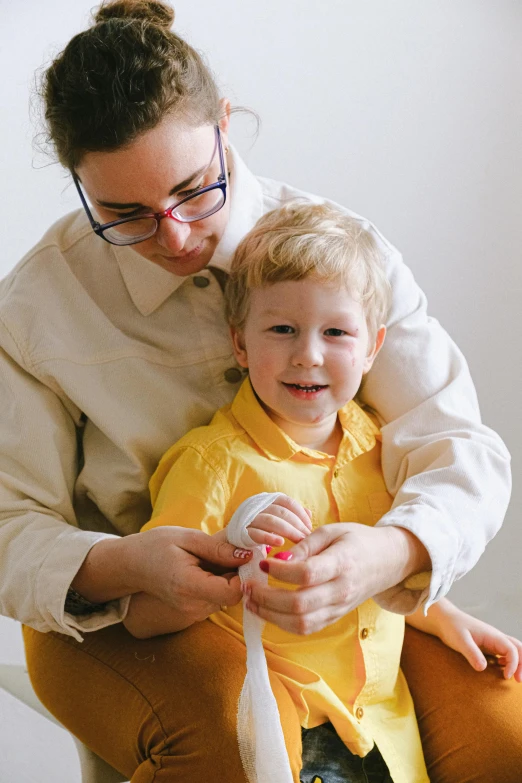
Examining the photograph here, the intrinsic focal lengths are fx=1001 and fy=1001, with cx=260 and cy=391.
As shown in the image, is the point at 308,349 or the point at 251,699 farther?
the point at 308,349

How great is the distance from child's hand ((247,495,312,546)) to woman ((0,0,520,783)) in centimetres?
5

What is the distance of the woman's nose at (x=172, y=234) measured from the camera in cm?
145

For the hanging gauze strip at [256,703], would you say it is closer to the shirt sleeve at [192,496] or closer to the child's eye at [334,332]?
the shirt sleeve at [192,496]

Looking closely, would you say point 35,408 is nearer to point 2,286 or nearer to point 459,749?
point 2,286

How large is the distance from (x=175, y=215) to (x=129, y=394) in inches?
12.3

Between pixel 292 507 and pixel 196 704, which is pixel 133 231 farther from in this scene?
pixel 196 704

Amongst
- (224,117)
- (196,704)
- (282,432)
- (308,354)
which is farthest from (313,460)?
(224,117)

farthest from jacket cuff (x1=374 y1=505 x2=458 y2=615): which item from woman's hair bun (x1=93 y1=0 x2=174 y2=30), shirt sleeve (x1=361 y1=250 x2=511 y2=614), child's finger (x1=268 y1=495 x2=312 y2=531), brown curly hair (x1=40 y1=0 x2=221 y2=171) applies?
woman's hair bun (x1=93 y1=0 x2=174 y2=30)

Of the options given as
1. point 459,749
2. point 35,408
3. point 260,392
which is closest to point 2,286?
point 35,408

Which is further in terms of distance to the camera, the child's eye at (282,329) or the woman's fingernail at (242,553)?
the child's eye at (282,329)

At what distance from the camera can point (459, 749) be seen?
4.70 feet

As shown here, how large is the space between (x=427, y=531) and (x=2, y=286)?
2.69ft

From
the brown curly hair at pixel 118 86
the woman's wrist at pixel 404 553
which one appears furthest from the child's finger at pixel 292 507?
the brown curly hair at pixel 118 86

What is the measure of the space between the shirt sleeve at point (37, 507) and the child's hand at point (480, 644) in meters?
0.50
